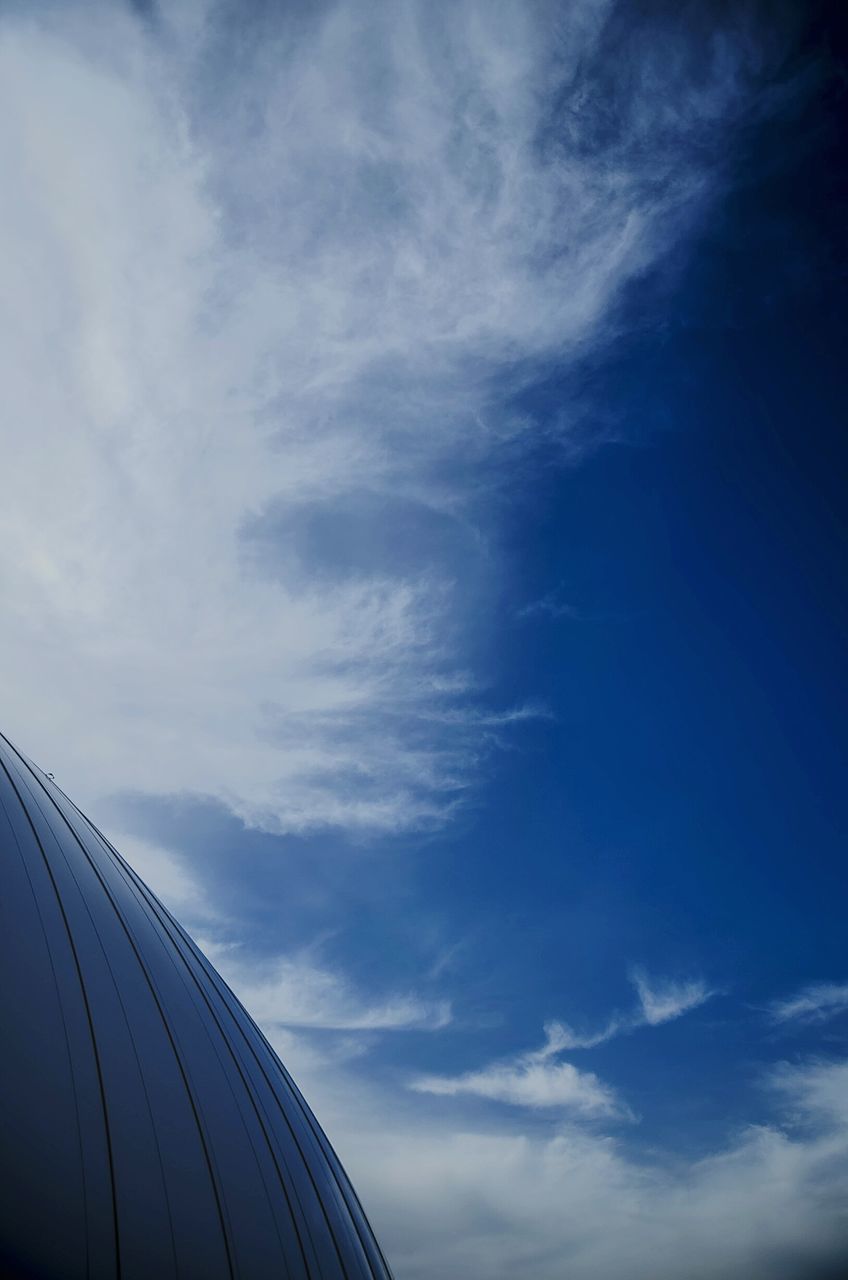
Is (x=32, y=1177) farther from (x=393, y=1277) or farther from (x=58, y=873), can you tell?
(x=393, y=1277)

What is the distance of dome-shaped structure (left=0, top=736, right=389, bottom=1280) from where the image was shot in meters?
4.75

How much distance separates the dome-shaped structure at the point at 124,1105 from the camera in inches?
187

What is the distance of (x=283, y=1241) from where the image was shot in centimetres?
736

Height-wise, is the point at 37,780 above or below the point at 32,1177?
above

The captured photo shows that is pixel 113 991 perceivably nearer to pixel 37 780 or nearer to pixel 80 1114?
pixel 80 1114

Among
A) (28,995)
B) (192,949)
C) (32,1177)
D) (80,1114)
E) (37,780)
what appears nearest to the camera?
(32,1177)

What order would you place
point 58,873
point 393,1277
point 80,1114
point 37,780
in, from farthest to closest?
point 393,1277 < point 37,780 < point 58,873 < point 80,1114

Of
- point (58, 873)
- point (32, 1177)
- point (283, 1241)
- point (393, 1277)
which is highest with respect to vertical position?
point (58, 873)

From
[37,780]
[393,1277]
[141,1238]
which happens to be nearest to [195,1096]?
[141,1238]

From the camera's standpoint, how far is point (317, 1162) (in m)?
10.3

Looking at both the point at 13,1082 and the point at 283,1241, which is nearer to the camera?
the point at 13,1082

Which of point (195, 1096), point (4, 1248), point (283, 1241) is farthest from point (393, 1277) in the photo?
point (4, 1248)

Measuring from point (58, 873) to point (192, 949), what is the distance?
3937 mm

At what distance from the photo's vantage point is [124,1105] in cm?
583
